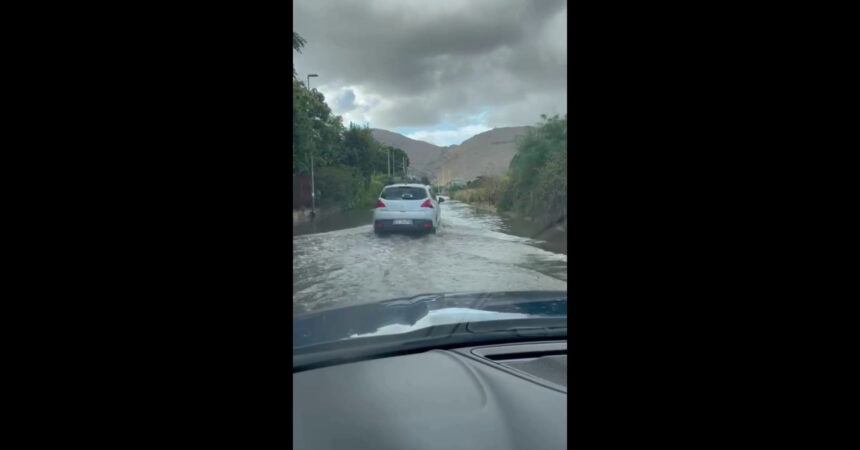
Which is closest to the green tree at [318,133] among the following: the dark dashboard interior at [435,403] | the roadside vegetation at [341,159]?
the roadside vegetation at [341,159]

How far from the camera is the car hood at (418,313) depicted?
2387mm

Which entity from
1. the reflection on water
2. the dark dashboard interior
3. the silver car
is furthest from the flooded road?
the dark dashboard interior

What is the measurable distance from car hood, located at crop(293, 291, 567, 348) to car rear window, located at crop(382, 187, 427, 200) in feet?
20.5

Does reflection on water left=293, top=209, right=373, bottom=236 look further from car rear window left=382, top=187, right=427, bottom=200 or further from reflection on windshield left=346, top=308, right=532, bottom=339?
reflection on windshield left=346, top=308, right=532, bottom=339

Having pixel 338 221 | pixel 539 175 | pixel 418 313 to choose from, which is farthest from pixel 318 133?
pixel 418 313

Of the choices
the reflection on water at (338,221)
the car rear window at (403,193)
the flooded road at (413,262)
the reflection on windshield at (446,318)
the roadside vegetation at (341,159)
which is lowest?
the flooded road at (413,262)

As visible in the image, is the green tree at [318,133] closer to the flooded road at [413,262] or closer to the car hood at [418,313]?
the flooded road at [413,262]

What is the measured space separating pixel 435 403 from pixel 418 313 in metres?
0.82

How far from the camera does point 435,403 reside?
6.15ft

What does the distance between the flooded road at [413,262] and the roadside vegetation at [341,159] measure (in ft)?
3.25

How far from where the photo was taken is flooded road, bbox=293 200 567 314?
5.66m
